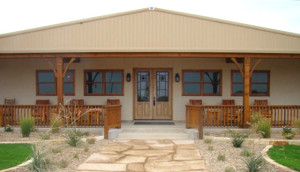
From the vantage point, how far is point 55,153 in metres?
6.64

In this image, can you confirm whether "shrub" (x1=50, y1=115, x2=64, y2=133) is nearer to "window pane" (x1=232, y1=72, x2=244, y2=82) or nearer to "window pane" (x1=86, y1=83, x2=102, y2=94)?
"window pane" (x1=86, y1=83, x2=102, y2=94)

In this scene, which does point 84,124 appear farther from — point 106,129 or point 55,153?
point 55,153

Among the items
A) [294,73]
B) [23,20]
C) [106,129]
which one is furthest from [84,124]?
[23,20]

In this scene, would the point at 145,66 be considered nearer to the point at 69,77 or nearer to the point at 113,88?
the point at 113,88

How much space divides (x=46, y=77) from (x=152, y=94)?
4722 millimetres

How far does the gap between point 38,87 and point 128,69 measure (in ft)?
13.3

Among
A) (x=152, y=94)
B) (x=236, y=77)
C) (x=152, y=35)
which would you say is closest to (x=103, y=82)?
(x=152, y=94)

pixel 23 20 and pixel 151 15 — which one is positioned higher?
pixel 23 20

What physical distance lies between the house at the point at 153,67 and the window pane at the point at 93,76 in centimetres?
4

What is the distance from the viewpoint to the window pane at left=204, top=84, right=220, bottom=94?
1127cm

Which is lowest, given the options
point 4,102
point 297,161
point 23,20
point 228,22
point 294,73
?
point 297,161

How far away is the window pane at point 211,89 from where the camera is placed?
11266 millimetres

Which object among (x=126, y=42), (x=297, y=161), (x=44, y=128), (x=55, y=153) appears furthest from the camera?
(x=126, y=42)

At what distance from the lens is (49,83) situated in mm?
11391
